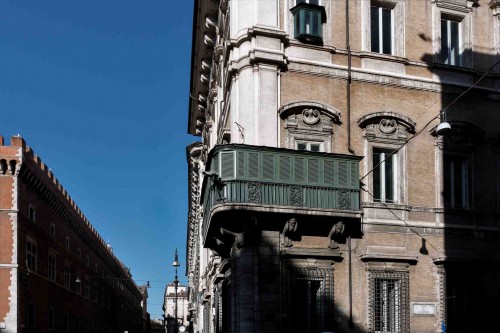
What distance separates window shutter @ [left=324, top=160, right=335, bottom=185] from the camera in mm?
18656

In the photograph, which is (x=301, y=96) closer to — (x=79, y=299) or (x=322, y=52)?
(x=322, y=52)

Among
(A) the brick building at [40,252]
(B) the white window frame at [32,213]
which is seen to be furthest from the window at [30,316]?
(B) the white window frame at [32,213]

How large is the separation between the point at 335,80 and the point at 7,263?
2617 cm

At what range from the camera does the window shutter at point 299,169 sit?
60.4 feet

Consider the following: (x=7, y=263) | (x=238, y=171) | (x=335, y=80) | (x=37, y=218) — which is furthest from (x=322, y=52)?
(x=37, y=218)

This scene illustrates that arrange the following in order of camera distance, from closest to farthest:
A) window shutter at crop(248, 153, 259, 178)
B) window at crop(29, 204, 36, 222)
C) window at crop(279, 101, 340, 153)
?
window shutter at crop(248, 153, 259, 178) → window at crop(279, 101, 340, 153) → window at crop(29, 204, 36, 222)

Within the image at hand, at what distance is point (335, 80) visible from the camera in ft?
66.8

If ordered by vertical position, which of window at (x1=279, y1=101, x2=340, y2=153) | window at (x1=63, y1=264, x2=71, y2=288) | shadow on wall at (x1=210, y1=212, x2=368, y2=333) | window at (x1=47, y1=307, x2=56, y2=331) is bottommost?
window at (x1=47, y1=307, x2=56, y2=331)

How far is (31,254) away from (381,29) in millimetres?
29590

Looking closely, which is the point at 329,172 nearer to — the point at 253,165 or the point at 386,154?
the point at 253,165

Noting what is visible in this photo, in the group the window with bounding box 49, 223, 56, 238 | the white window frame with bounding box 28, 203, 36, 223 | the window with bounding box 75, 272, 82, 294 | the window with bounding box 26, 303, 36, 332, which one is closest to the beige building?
the window with bounding box 26, 303, 36, 332

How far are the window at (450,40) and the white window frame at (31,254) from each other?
29420 millimetres

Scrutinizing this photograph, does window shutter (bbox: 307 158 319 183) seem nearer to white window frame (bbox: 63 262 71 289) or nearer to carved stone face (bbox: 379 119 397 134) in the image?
carved stone face (bbox: 379 119 397 134)

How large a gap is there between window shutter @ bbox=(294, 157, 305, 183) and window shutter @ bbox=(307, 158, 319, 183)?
0.19 m
